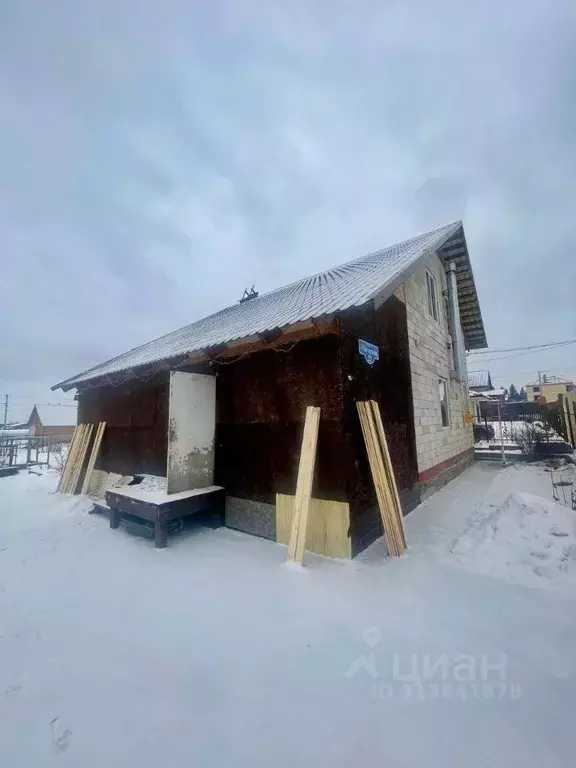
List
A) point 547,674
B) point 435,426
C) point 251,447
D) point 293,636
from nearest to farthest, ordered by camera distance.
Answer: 1. point 547,674
2. point 293,636
3. point 251,447
4. point 435,426

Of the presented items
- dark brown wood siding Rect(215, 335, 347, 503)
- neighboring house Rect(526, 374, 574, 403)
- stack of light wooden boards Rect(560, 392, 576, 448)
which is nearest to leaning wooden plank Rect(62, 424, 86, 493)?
dark brown wood siding Rect(215, 335, 347, 503)

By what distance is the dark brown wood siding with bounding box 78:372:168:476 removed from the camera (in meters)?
7.40

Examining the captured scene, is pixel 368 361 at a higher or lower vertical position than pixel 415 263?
lower

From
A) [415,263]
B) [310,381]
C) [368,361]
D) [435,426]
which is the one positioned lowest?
[435,426]

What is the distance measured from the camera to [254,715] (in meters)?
2.16

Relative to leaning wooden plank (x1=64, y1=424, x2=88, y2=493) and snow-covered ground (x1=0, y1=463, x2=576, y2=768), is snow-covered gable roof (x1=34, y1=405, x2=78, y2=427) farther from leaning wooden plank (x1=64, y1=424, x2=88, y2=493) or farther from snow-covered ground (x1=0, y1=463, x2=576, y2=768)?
snow-covered ground (x1=0, y1=463, x2=576, y2=768)

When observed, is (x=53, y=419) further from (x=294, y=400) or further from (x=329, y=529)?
(x=329, y=529)

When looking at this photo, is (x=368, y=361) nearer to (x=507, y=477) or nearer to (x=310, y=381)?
(x=310, y=381)

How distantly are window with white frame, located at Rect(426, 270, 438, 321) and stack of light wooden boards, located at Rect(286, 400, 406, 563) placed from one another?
573cm

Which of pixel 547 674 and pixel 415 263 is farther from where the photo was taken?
pixel 415 263

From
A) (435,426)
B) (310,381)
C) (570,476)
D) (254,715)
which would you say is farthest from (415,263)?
(570,476)

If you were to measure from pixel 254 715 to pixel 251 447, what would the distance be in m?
3.75

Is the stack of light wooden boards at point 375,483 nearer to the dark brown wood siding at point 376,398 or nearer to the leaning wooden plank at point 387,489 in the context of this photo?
the leaning wooden plank at point 387,489
